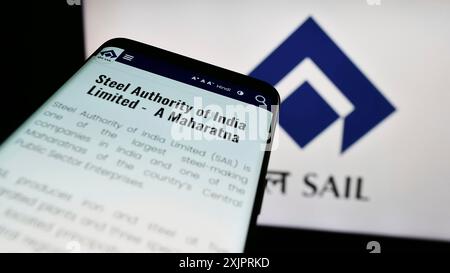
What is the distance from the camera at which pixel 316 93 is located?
2.96ft

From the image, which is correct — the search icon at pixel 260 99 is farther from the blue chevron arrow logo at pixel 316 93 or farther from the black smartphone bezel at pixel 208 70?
the blue chevron arrow logo at pixel 316 93

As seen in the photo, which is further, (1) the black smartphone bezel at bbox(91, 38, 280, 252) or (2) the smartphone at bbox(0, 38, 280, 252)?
(1) the black smartphone bezel at bbox(91, 38, 280, 252)

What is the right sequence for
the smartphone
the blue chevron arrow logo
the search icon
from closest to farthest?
the smartphone → the search icon → the blue chevron arrow logo

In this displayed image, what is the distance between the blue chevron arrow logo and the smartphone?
386 millimetres

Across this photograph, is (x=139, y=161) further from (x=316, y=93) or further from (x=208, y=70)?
(x=316, y=93)

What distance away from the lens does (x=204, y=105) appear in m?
0.48

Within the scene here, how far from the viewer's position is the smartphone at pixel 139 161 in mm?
350

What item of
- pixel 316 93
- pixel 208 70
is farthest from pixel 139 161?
pixel 316 93

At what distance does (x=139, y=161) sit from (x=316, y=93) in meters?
0.58

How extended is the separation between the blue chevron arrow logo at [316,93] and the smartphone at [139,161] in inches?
15.2

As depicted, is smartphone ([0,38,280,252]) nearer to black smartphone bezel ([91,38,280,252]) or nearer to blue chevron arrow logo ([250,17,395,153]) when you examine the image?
black smartphone bezel ([91,38,280,252])

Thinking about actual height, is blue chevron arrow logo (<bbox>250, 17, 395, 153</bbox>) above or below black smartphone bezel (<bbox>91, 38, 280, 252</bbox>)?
above

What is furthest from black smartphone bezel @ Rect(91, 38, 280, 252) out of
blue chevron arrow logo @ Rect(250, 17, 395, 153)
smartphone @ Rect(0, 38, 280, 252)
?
blue chevron arrow logo @ Rect(250, 17, 395, 153)

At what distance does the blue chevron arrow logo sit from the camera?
2.83ft
